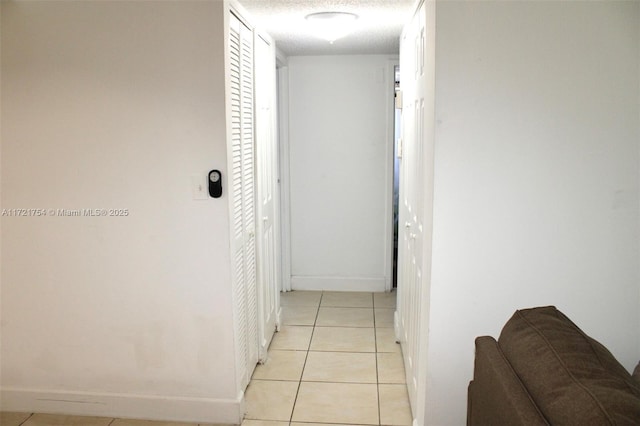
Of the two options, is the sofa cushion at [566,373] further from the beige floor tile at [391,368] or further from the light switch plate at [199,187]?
the beige floor tile at [391,368]

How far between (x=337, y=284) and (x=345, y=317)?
0.65 meters

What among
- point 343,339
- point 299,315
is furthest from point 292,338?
point 299,315

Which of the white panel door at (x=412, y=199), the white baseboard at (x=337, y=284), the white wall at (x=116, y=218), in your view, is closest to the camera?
the white wall at (x=116, y=218)

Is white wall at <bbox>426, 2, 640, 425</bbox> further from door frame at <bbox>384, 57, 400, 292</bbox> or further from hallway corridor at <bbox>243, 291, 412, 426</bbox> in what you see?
door frame at <bbox>384, 57, 400, 292</bbox>

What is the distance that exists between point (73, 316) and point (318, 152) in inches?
97.4

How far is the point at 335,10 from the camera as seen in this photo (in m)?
2.87

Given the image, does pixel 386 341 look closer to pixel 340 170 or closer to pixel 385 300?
pixel 385 300

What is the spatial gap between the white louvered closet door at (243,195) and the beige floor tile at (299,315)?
2.77ft

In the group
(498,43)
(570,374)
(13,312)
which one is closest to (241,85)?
(498,43)

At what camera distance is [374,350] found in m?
3.60

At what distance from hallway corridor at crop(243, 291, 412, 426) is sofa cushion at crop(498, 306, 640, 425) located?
137 centimetres

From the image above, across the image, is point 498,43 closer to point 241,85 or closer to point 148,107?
point 241,85

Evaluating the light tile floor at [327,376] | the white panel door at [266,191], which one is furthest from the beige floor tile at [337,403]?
the white panel door at [266,191]

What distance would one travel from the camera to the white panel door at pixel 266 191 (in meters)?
3.30
